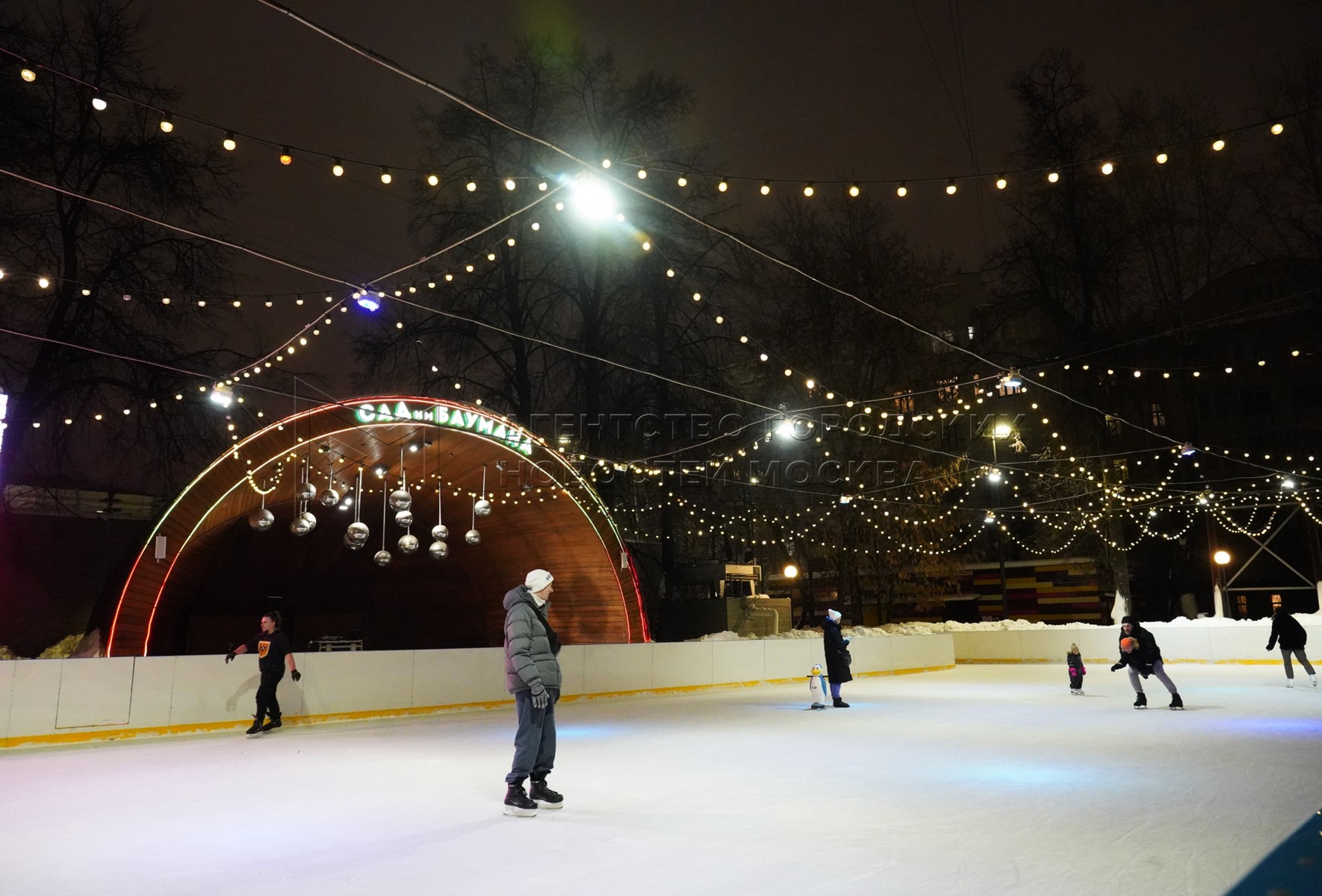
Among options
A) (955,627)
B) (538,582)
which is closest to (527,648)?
(538,582)

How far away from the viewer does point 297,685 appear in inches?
514

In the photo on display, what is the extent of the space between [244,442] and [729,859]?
1192cm

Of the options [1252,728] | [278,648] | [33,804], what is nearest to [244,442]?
[278,648]

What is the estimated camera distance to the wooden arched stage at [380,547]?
14.8 m

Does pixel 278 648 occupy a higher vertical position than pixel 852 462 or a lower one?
lower

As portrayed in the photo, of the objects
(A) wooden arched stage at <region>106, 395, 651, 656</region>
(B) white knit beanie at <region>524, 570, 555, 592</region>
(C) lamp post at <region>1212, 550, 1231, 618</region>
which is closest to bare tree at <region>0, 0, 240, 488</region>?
(A) wooden arched stage at <region>106, 395, 651, 656</region>

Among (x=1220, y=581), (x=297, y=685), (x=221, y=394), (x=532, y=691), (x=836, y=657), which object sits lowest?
(x=297, y=685)

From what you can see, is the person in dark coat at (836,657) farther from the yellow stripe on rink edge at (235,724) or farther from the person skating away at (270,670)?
the person skating away at (270,670)

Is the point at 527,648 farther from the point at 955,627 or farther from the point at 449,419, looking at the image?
the point at 955,627

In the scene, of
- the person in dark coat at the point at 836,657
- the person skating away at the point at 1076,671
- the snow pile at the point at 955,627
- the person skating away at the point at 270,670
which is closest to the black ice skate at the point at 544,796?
the person skating away at the point at 270,670

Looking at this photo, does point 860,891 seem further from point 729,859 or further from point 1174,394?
point 1174,394

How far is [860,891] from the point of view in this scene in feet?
13.9

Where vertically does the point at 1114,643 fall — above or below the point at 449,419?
below

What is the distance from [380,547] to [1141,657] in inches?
660
